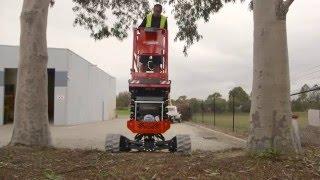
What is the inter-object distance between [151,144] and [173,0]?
704 centimetres

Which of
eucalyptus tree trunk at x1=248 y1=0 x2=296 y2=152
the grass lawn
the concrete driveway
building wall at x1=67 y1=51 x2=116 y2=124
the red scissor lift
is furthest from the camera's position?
building wall at x1=67 y1=51 x2=116 y2=124

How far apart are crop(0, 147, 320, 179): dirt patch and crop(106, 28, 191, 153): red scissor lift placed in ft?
6.91

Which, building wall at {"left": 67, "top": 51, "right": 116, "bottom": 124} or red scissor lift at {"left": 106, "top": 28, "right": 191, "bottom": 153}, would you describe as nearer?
red scissor lift at {"left": 106, "top": 28, "right": 191, "bottom": 153}

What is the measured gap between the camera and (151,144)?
→ 14078 millimetres

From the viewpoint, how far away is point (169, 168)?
979 cm

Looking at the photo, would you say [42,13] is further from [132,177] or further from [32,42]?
[132,177]

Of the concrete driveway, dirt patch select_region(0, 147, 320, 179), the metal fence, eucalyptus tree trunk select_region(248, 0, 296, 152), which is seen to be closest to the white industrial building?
the metal fence

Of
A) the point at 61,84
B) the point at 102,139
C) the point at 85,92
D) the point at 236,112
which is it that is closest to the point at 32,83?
the point at 102,139

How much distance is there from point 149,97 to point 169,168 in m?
4.17

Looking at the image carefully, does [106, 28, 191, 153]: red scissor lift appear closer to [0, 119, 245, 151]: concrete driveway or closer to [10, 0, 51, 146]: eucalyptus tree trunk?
[10, 0, 51, 146]: eucalyptus tree trunk

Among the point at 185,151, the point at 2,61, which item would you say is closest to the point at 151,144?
the point at 185,151

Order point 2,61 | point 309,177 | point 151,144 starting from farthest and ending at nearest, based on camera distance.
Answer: point 2,61, point 151,144, point 309,177

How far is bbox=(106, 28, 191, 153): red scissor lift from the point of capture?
13.6 meters

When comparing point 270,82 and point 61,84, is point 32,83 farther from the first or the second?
point 61,84
